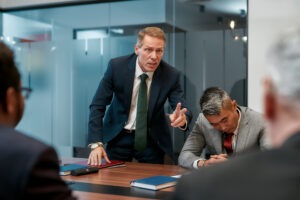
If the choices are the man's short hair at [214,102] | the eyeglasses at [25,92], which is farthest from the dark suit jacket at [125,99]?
the eyeglasses at [25,92]

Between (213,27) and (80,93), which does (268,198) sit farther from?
(80,93)

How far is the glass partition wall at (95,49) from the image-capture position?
13.2 feet

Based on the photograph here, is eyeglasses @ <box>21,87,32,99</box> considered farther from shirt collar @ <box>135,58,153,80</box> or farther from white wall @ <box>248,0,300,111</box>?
white wall @ <box>248,0,300,111</box>

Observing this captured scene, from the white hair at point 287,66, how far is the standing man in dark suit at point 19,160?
0.62m

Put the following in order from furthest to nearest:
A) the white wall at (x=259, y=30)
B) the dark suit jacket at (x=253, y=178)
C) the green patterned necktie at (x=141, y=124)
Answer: the white wall at (x=259, y=30) < the green patterned necktie at (x=141, y=124) < the dark suit jacket at (x=253, y=178)

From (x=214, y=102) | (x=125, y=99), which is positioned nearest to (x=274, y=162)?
(x=214, y=102)

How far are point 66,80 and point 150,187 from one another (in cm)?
304

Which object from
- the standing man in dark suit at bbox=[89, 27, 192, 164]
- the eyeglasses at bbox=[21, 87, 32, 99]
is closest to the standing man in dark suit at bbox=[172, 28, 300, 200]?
the eyeglasses at bbox=[21, 87, 32, 99]

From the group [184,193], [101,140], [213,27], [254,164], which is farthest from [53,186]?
[213,27]

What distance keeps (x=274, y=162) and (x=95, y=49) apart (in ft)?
12.9

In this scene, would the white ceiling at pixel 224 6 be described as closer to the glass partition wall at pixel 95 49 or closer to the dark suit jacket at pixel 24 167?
the glass partition wall at pixel 95 49

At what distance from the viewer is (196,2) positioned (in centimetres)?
406

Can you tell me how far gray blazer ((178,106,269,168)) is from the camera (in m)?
2.57

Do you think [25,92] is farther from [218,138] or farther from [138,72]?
[138,72]
